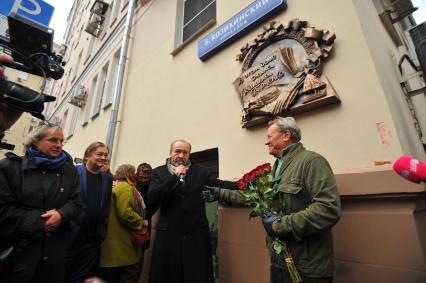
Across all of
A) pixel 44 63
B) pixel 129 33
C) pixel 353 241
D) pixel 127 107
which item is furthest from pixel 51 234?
pixel 129 33

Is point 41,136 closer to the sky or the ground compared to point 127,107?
closer to the ground

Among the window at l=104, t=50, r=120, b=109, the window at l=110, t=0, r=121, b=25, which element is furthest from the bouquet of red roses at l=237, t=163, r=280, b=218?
the window at l=110, t=0, r=121, b=25

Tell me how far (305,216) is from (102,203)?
6.15 ft

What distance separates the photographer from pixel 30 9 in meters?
2.94

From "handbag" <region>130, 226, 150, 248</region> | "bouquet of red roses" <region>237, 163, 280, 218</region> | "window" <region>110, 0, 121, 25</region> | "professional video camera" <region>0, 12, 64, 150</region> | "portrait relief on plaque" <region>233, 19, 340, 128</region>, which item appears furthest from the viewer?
"window" <region>110, 0, 121, 25</region>

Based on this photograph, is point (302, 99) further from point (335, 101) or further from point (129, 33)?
point (129, 33)

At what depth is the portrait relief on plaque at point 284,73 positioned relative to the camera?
7.73ft

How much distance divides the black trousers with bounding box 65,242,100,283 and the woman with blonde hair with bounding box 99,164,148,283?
0.14 meters

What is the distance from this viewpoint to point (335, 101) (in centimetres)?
225

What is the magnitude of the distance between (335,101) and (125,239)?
2392mm

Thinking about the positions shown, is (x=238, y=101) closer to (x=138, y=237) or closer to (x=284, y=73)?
(x=284, y=73)

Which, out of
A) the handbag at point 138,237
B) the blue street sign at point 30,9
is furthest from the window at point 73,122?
the handbag at point 138,237

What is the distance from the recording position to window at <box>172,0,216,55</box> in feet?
14.8

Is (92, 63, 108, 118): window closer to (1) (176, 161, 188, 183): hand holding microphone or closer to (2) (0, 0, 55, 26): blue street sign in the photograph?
(2) (0, 0, 55, 26): blue street sign
